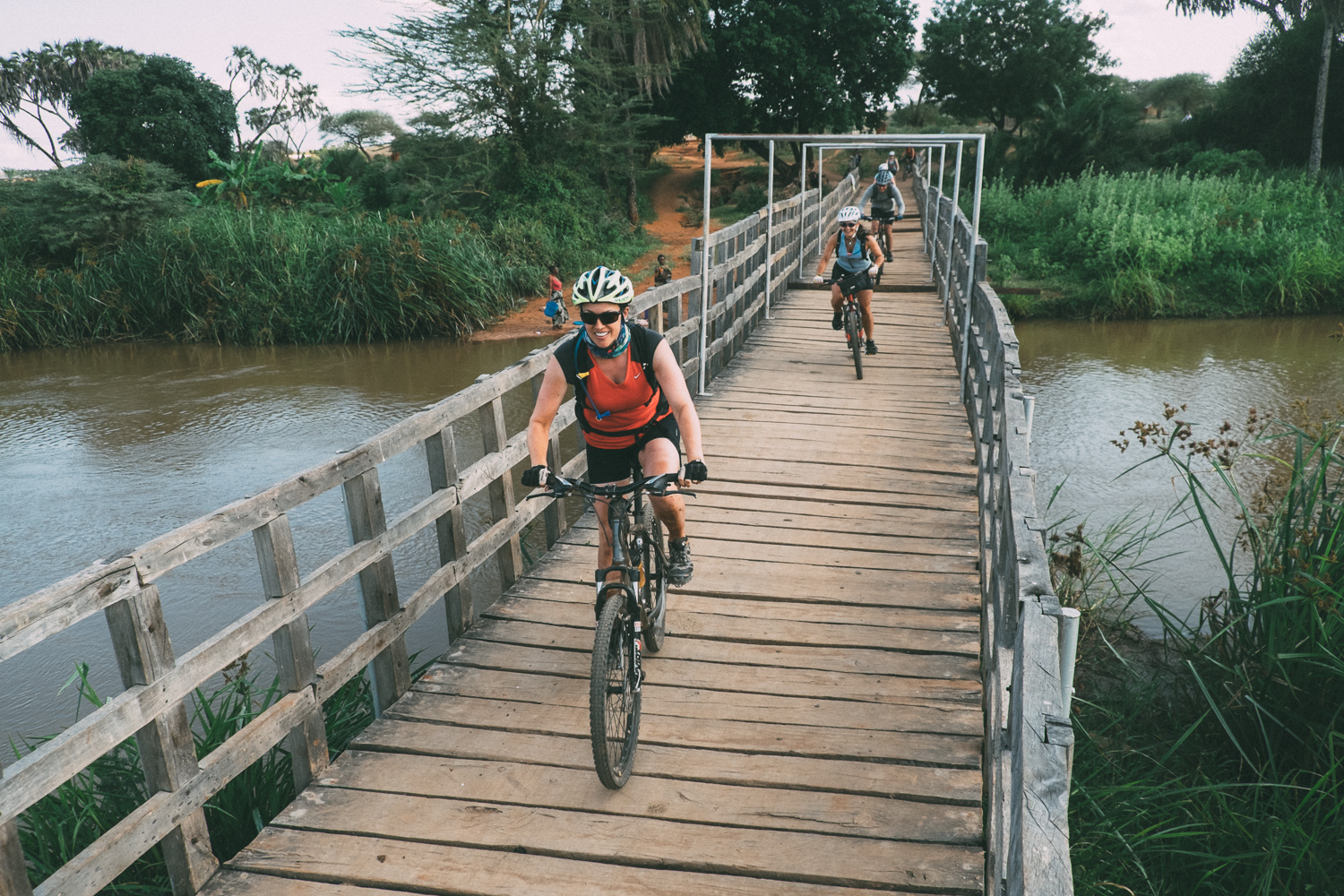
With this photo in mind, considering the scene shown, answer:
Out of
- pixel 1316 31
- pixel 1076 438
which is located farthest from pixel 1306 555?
pixel 1316 31

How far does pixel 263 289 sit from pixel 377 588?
716 inches

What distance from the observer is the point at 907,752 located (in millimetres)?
3971

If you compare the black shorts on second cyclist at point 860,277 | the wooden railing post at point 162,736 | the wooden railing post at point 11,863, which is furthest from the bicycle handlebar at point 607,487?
the black shorts on second cyclist at point 860,277

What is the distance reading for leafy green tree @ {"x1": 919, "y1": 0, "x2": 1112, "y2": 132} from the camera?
4862cm

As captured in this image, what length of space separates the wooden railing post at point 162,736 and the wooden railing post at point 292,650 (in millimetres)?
487

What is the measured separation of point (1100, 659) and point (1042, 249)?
19.3 metres

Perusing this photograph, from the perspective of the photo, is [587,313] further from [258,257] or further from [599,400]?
[258,257]

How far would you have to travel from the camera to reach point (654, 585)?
4.89 metres

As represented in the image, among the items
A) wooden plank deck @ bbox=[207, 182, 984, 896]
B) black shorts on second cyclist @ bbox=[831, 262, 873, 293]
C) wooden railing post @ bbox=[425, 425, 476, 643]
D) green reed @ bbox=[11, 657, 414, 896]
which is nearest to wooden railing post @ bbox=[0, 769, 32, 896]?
wooden plank deck @ bbox=[207, 182, 984, 896]

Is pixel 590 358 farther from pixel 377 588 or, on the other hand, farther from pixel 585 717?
pixel 585 717

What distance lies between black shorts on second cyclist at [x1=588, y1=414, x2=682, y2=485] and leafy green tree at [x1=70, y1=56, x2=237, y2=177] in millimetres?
37124

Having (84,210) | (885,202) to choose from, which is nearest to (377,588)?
(885,202)

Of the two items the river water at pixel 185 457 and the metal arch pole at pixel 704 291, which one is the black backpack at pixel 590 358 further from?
the metal arch pole at pixel 704 291

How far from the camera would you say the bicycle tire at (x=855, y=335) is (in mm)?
10125
